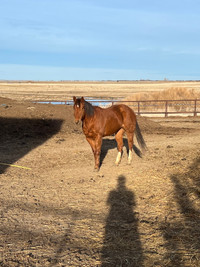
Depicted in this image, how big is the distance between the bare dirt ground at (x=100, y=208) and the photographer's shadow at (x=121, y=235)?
1cm

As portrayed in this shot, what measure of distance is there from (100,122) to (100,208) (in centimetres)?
300

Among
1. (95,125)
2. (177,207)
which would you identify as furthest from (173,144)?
(177,207)

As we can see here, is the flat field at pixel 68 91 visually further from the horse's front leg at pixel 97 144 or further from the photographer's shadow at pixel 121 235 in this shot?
the photographer's shadow at pixel 121 235

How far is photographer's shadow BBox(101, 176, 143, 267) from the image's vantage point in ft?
13.3

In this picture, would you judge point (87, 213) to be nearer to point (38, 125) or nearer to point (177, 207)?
point (177, 207)

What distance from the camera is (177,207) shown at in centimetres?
598

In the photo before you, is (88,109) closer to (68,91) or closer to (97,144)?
(97,144)

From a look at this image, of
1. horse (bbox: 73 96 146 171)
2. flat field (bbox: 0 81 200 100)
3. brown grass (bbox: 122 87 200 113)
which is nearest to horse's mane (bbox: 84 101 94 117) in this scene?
horse (bbox: 73 96 146 171)

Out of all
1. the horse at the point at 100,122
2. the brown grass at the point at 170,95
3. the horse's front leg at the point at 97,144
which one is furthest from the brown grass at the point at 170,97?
the horse's front leg at the point at 97,144

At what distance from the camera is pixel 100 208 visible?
6094 mm

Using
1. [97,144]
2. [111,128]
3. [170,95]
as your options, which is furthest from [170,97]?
[97,144]

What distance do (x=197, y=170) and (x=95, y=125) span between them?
296cm

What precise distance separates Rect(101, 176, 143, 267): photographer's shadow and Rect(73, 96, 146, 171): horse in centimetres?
215

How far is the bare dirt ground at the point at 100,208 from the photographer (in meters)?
4.21
